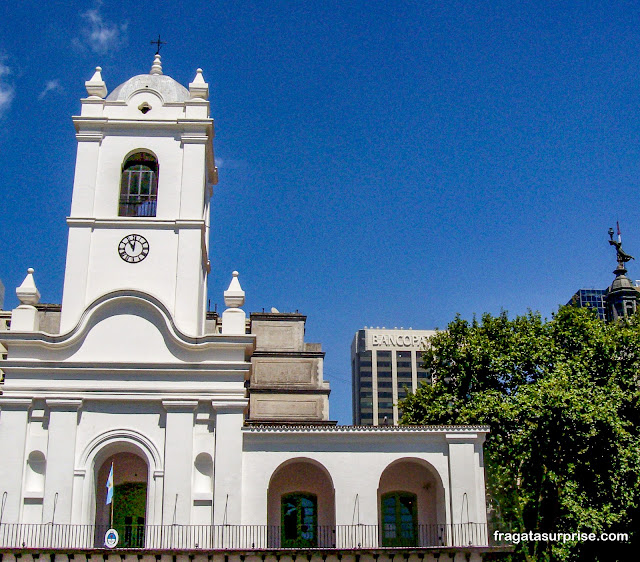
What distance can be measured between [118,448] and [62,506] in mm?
2759

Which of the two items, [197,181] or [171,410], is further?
[197,181]

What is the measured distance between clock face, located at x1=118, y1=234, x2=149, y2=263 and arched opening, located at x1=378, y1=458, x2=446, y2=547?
1175 centimetres

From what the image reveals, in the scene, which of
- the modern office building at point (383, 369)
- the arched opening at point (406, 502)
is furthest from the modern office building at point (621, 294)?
the modern office building at point (383, 369)

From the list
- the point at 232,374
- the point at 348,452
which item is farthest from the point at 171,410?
the point at 348,452

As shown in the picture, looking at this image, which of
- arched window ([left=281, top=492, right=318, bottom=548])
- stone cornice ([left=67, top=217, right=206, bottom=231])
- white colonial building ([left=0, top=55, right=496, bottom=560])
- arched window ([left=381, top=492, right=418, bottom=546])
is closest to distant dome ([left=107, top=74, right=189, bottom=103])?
white colonial building ([left=0, top=55, right=496, bottom=560])

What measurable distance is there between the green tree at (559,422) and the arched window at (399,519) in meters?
3.97

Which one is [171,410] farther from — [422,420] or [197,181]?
[422,420]

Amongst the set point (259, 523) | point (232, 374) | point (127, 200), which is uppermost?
point (127, 200)

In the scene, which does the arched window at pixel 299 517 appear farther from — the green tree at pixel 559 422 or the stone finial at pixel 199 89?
the stone finial at pixel 199 89

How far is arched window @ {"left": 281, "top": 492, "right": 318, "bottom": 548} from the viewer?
30688 millimetres

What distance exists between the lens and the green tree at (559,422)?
3444cm

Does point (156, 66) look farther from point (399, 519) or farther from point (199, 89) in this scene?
point (399, 519)

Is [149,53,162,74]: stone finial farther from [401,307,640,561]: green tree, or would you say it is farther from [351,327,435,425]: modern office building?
[351,327,435,425]: modern office building

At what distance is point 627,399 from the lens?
36.3 metres
